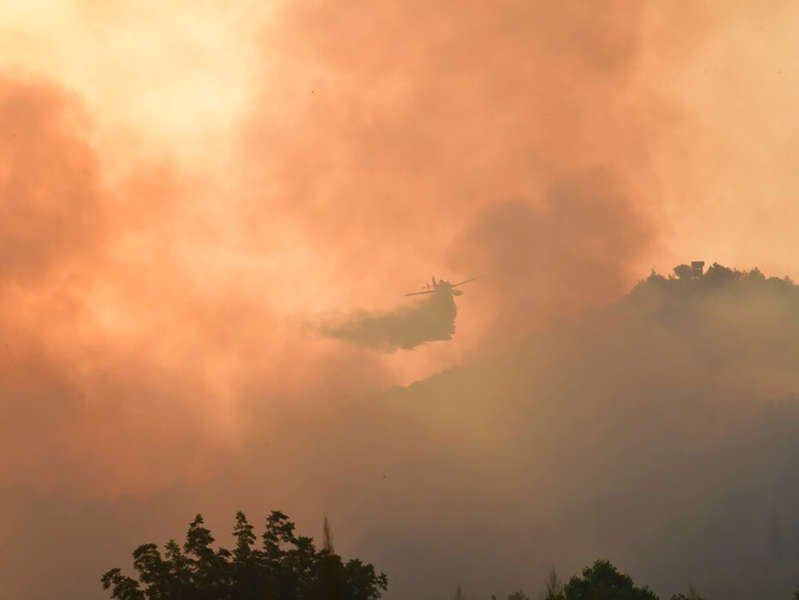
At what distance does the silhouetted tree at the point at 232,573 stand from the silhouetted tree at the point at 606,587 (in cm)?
3466

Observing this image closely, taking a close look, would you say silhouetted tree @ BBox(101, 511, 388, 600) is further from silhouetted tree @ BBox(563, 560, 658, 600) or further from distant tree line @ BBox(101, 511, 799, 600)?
silhouetted tree @ BBox(563, 560, 658, 600)

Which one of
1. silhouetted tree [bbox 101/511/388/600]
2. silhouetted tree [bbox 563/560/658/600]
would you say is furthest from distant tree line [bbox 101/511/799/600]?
silhouetted tree [bbox 563/560/658/600]

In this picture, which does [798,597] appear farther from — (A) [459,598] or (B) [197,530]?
(A) [459,598]

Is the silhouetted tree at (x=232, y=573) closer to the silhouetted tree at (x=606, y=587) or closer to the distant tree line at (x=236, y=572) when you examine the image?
the distant tree line at (x=236, y=572)

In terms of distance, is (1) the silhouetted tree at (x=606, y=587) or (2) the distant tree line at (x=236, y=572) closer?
(2) the distant tree line at (x=236, y=572)

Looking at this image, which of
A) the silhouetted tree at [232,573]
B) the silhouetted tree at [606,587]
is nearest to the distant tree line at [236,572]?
the silhouetted tree at [232,573]

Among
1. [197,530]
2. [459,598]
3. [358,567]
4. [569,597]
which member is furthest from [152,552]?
[569,597]

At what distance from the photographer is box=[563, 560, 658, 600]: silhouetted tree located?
95.8 m

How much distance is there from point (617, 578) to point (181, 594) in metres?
51.1

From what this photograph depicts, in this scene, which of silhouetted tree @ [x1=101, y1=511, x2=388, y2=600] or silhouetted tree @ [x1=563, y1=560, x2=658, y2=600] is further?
silhouetted tree @ [x1=563, y1=560, x2=658, y2=600]

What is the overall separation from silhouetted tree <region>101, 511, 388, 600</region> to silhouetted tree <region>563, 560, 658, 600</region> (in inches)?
1365

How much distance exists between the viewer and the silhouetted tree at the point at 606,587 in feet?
→ 314

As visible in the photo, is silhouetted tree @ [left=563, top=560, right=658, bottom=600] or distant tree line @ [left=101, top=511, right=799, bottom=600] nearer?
distant tree line @ [left=101, top=511, right=799, bottom=600]

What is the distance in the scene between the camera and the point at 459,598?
33.4m
